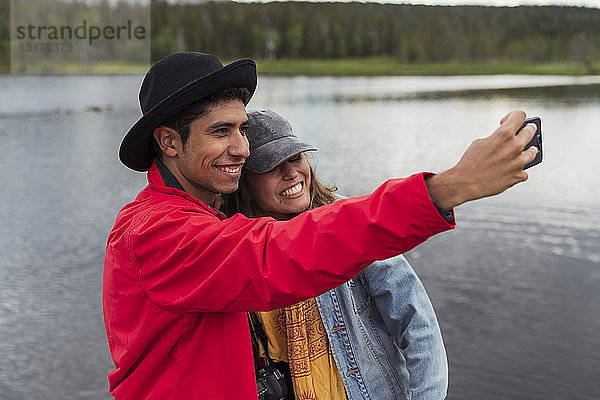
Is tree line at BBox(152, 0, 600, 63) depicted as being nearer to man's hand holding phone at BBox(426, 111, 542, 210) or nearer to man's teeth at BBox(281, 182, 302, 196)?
man's teeth at BBox(281, 182, 302, 196)

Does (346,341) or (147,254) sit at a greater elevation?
(147,254)

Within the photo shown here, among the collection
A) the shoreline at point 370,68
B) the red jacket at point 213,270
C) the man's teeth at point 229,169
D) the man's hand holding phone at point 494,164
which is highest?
the shoreline at point 370,68

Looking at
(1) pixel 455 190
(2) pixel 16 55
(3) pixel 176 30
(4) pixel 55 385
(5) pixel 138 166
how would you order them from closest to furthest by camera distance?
(1) pixel 455 190, (5) pixel 138 166, (4) pixel 55 385, (2) pixel 16 55, (3) pixel 176 30

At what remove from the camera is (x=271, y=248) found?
1870mm

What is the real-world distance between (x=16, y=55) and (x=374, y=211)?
119 m

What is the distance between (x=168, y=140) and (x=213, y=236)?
58 cm

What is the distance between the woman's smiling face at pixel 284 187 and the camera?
126 inches

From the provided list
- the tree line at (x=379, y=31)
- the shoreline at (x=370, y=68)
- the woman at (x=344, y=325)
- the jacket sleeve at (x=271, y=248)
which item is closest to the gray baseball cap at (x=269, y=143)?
the woman at (x=344, y=325)

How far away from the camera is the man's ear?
2346mm

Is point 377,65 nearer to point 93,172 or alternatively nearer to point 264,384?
point 93,172

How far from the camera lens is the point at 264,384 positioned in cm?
288

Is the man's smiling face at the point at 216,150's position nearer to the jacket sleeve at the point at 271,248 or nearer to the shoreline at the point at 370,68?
the jacket sleeve at the point at 271,248

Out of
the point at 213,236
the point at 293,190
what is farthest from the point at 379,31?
the point at 213,236

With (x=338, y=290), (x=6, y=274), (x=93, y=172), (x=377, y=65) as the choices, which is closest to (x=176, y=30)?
(x=377, y=65)
